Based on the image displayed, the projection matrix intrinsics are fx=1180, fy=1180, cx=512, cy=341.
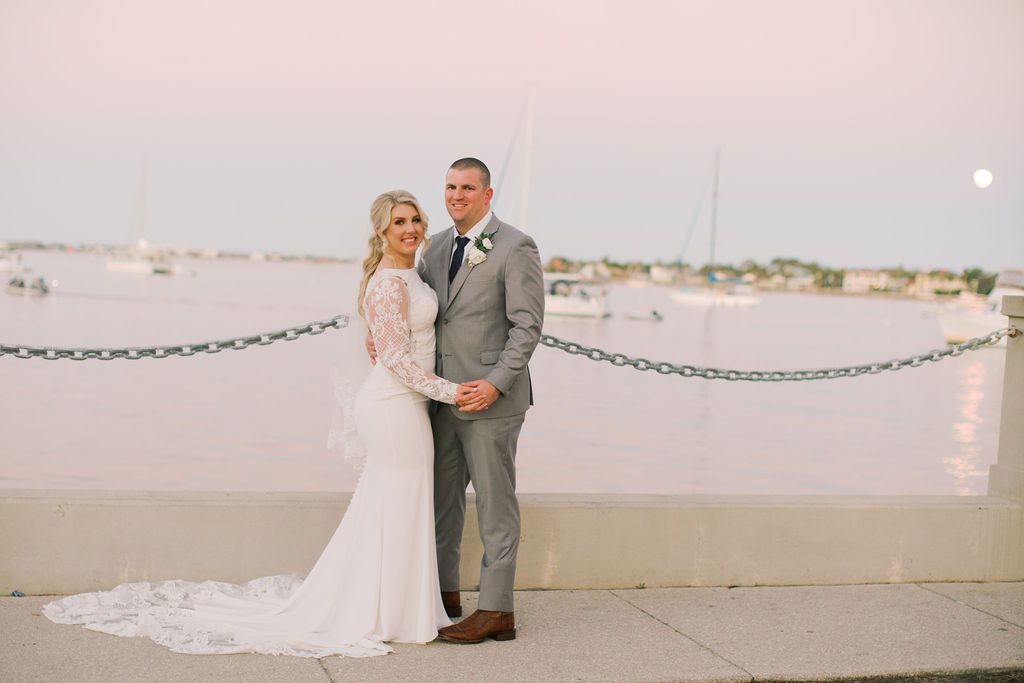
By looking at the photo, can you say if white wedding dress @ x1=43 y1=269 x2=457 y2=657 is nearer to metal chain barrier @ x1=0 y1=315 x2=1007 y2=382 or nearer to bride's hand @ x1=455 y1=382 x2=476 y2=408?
bride's hand @ x1=455 y1=382 x2=476 y2=408

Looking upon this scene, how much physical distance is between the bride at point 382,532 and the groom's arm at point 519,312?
0.74 feet

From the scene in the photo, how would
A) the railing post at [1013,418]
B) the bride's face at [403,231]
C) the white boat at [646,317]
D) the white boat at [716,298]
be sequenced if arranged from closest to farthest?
the bride's face at [403,231]
the railing post at [1013,418]
the white boat at [646,317]
the white boat at [716,298]

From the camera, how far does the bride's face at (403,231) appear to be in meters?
5.23

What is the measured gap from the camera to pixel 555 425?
2648cm

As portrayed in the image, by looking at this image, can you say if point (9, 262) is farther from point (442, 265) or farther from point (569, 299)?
point (442, 265)

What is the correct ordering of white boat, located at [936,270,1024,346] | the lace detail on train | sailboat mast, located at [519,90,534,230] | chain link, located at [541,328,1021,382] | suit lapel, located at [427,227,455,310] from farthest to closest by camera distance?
white boat, located at [936,270,1024,346]
sailboat mast, located at [519,90,534,230]
chain link, located at [541,328,1021,382]
suit lapel, located at [427,227,455,310]
the lace detail on train

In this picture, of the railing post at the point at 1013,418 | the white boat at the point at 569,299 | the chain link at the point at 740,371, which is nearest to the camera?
the chain link at the point at 740,371

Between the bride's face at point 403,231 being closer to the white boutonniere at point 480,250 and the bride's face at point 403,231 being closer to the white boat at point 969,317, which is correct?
the white boutonniere at point 480,250

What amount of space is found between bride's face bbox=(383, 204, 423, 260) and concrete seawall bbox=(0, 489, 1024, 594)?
4.58 feet

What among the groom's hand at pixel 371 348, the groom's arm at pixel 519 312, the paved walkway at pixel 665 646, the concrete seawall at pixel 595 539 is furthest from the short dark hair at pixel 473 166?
the paved walkway at pixel 665 646

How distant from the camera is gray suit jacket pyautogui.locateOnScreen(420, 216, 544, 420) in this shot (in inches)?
205

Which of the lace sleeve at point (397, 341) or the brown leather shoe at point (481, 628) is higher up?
the lace sleeve at point (397, 341)

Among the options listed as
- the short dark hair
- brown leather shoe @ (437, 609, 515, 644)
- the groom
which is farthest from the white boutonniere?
brown leather shoe @ (437, 609, 515, 644)

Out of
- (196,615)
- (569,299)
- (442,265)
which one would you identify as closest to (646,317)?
(569,299)
